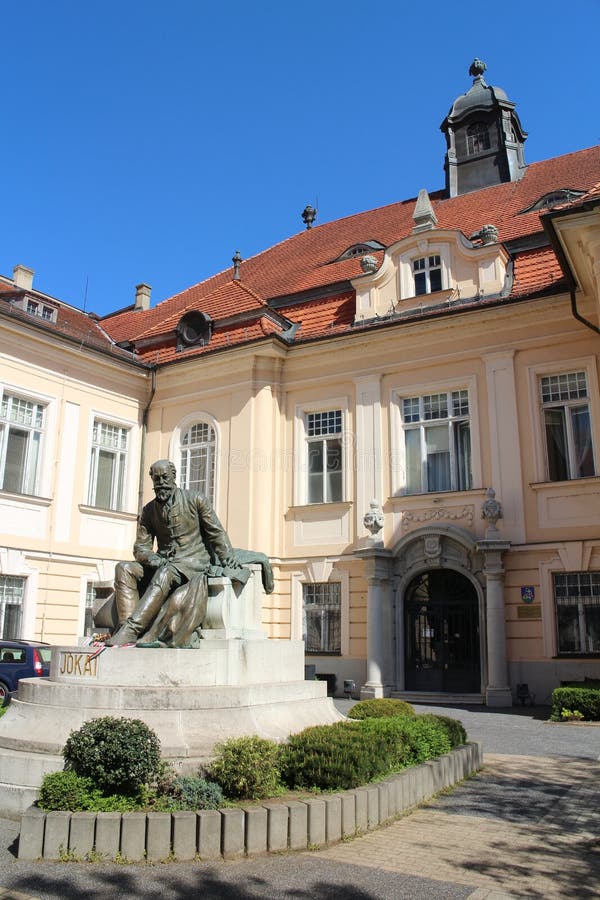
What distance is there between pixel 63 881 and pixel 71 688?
253 centimetres

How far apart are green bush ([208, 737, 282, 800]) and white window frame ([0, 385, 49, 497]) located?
A: 13.6 meters

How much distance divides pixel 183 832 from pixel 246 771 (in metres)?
0.94

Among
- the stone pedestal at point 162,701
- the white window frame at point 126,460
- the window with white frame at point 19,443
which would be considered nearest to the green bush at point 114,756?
the stone pedestal at point 162,701

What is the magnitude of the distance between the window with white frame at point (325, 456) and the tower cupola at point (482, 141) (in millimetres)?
12137

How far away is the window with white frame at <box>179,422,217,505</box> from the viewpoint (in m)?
21.6

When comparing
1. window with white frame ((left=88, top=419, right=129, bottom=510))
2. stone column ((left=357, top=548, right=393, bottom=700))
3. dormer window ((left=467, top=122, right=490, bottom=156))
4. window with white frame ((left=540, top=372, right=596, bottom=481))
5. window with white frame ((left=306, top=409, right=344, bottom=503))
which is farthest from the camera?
dormer window ((left=467, top=122, right=490, bottom=156))

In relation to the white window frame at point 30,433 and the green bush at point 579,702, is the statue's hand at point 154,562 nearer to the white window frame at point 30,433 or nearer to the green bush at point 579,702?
the green bush at point 579,702

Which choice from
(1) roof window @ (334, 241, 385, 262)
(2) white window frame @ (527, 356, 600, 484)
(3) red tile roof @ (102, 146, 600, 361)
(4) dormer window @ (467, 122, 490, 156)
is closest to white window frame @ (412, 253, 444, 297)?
(3) red tile roof @ (102, 146, 600, 361)

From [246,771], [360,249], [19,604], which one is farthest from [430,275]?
[246,771]

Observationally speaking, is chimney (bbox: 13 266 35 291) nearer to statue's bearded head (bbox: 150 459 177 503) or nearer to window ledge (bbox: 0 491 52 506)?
window ledge (bbox: 0 491 52 506)

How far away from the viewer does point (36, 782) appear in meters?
6.64

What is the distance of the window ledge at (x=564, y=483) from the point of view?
54.5 feet

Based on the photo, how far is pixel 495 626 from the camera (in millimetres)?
16688

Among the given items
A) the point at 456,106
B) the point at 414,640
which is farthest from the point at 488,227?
the point at 456,106
